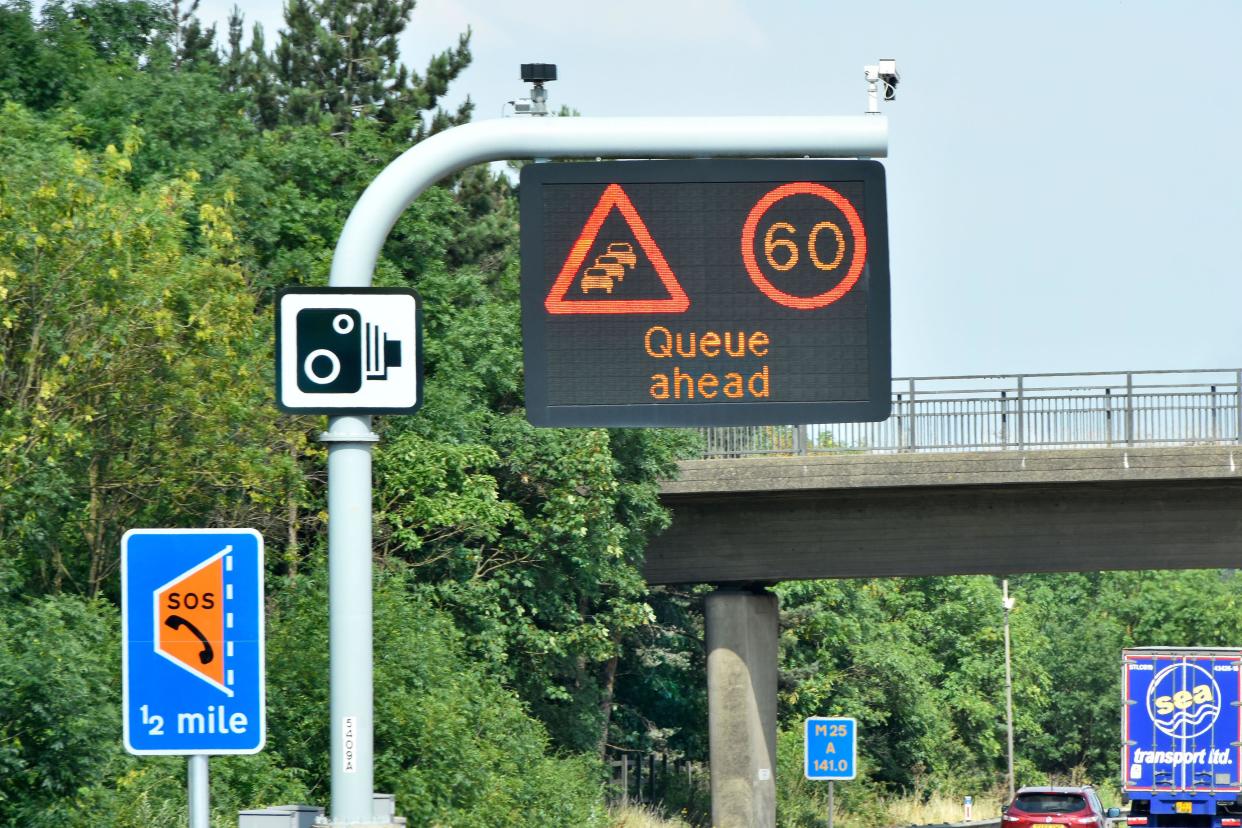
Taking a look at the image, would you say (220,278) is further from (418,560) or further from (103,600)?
(418,560)

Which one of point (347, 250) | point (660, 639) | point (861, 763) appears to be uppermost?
point (347, 250)

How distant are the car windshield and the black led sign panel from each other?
26.7 m

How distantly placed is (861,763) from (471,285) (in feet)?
89.7

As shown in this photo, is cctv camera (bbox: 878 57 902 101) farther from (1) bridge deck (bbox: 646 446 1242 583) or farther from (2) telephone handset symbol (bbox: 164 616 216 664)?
(1) bridge deck (bbox: 646 446 1242 583)

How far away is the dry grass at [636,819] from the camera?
35.1 m

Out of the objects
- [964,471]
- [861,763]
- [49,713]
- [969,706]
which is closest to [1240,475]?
[964,471]

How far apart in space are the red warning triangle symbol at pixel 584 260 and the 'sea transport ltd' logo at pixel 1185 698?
32.5 m

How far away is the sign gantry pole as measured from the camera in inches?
301

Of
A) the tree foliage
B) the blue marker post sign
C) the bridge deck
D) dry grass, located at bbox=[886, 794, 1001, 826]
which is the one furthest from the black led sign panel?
dry grass, located at bbox=[886, 794, 1001, 826]

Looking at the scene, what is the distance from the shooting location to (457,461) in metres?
27.6

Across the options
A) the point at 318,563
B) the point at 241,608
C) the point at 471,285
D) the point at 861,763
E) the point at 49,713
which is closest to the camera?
the point at 241,608

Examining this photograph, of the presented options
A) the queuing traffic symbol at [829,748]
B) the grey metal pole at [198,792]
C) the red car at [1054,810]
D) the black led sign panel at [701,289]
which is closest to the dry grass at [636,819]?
the queuing traffic symbol at [829,748]

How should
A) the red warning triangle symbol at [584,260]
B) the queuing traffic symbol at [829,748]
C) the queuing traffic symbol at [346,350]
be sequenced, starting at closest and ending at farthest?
the queuing traffic symbol at [346,350] < the red warning triangle symbol at [584,260] < the queuing traffic symbol at [829,748]

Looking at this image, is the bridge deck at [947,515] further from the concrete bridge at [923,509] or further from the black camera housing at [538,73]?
the black camera housing at [538,73]
